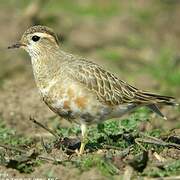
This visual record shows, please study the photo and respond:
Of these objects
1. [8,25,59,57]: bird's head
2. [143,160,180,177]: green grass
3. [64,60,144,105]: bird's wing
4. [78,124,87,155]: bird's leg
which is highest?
[8,25,59,57]: bird's head

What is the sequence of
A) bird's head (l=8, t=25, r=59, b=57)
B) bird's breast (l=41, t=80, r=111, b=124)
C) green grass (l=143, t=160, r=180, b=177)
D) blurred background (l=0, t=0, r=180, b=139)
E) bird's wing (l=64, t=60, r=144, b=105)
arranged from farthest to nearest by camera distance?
blurred background (l=0, t=0, r=180, b=139)
bird's head (l=8, t=25, r=59, b=57)
bird's wing (l=64, t=60, r=144, b=105)
bird's breast (l=41, t=80, r=111, b=124)
green grass (l=143, t=160, r=180, b=177)

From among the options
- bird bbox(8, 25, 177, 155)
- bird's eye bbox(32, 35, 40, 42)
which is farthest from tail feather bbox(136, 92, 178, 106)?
bird's eye bbox(32, 35, 40, 42)

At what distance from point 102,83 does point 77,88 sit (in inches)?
20.6

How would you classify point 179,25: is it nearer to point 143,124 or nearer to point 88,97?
point 143,124

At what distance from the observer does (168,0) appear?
20156 mm

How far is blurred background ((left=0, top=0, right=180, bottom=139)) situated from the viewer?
1213 cm

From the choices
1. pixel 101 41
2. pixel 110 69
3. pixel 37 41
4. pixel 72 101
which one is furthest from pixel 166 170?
pixel 101 41

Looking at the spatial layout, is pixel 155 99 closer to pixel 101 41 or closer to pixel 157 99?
pixel 157 99

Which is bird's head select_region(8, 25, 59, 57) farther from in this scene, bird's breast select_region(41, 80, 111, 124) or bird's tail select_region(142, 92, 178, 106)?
bird's tail select_region(142, 92, 178, 106)

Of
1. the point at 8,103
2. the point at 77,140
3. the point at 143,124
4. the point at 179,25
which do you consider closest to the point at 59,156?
the point at 77,140

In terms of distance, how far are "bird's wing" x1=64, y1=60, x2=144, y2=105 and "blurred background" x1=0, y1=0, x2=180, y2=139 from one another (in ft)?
7.13

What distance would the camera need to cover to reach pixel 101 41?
16.8 meters

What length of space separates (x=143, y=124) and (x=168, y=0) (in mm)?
10591

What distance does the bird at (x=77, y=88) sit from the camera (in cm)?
845
